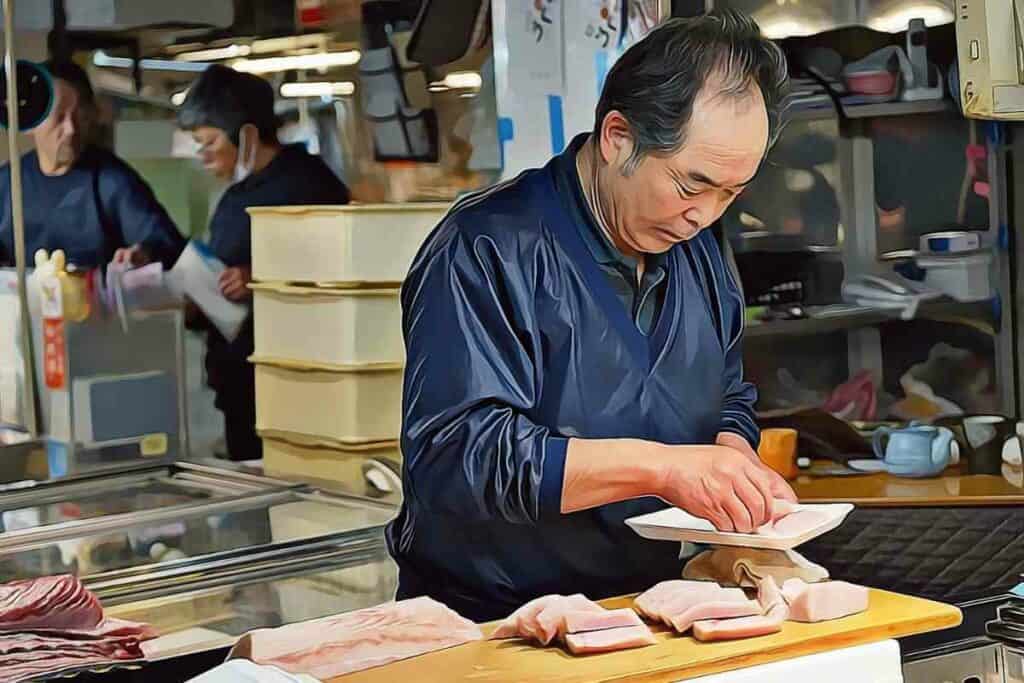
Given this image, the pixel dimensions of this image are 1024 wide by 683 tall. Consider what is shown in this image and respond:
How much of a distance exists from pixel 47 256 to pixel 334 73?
448 millimetres

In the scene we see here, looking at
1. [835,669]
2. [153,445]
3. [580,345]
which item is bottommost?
[835,669]

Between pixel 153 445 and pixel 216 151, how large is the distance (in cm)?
39

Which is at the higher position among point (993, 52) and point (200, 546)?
point (993, 52)

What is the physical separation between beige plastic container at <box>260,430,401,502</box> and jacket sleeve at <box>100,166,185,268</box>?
0.92 ft

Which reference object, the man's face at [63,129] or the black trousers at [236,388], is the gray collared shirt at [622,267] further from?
the man's face at [63,129]

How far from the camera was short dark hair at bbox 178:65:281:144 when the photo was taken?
2.00 m

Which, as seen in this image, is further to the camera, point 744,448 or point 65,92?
point 744,448

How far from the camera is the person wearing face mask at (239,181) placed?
201 cm

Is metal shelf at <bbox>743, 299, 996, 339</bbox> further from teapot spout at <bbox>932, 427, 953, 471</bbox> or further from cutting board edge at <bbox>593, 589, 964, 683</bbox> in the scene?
cutting board edge at <bbox>593, 589, 964, 683</bbox>

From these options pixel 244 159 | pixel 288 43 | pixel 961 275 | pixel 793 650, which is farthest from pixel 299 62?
pixel 961 275

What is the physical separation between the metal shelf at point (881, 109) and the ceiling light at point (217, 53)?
983 mm

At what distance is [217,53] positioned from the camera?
2.01 metres

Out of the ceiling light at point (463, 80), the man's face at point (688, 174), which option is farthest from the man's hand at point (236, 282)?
the man's face at point (688, 174)

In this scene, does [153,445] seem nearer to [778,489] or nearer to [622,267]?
[622,267]
